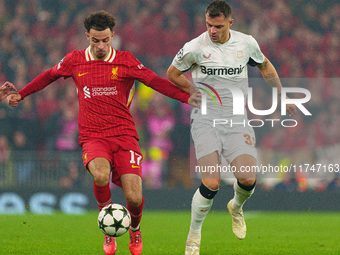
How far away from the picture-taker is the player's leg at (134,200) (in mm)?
6133

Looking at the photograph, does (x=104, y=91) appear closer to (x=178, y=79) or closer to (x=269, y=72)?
(x=178, y=79)

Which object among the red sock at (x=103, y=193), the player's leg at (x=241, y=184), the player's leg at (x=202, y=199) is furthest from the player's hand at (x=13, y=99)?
the player's leg at (x=241, y=184)

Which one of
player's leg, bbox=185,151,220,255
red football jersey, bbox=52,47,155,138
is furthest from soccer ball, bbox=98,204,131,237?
red football jersey, bbox=52,47,155,138

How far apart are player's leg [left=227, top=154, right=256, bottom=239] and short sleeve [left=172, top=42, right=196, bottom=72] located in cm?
107

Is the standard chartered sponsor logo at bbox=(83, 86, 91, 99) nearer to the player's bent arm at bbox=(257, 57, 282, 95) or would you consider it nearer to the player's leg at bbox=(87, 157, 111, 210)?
the player's leg at bbox=(87, 157, 111, 210)

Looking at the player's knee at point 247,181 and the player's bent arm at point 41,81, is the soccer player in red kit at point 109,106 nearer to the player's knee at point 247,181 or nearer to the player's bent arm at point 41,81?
the player's bent arm at point 41,81

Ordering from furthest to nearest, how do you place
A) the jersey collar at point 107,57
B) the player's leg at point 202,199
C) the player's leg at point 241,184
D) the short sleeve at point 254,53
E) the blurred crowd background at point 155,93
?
the blurred crowd background at point 155,93
the short sleeve at point 254,53
the jersey collar at point 107,57
the player's leg at point 241,184
the player's leg at point 202,199

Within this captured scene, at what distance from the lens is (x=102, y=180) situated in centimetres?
598

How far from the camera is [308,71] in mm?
15359

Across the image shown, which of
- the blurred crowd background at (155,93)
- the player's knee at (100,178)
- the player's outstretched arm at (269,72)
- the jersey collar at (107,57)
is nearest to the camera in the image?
the player's knee at (100,178)

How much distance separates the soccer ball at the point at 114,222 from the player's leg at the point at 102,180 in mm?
292

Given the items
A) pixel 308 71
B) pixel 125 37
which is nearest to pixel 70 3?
pixel 125 37

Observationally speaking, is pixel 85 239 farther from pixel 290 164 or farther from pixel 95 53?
pixel 290 164

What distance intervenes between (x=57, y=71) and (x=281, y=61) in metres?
9.84
